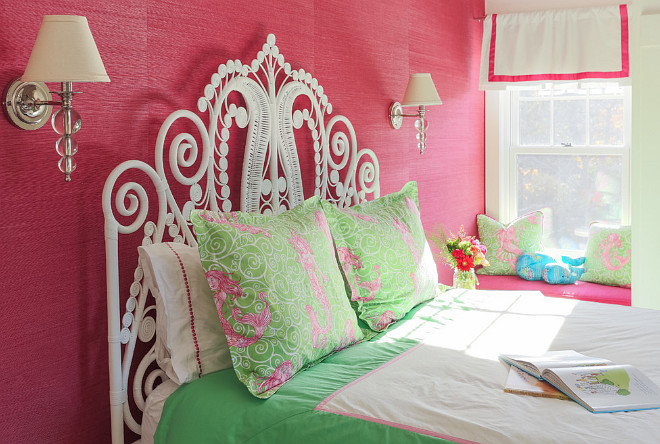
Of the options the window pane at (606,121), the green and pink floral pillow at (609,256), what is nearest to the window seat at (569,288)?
the green and pink floral pillow at (609,256)

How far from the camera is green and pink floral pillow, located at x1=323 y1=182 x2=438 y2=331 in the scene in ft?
8.23

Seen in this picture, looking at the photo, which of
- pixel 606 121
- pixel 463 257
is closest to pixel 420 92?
pixel 463 257

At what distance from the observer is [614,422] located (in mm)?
1606

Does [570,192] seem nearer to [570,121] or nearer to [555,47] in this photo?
[570,121]

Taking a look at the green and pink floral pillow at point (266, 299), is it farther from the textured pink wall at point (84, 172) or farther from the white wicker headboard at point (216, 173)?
the textured pink wall at point (84, 172)

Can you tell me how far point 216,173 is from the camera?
249 centimetres

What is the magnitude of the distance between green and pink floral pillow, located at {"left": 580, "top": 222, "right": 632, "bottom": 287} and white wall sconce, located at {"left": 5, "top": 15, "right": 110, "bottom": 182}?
3.36 m

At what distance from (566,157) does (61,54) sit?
11.9ft

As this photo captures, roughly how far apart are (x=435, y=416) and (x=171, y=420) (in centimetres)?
74

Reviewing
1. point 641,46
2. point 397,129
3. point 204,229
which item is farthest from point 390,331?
point 641,46

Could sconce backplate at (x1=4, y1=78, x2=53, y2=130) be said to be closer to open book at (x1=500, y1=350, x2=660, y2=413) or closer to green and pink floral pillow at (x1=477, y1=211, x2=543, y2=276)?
open book at (x1=500, y1=350, x2=660, y2=413)

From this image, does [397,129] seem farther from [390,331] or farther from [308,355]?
[308,355]

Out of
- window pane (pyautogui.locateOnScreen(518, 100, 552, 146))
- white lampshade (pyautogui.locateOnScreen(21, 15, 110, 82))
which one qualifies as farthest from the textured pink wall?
window pane (pyautogui.locateOnScreen(518, 100, 552, 146))

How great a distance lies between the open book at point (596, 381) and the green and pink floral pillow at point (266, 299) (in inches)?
23.8
